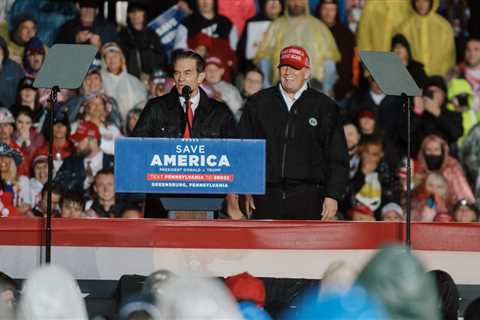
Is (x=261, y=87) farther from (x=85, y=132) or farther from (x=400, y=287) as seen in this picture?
(x=400, y=287)

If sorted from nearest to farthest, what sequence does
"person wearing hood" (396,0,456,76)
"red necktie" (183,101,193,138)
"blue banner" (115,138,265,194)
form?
"blue banner" (115,138,265,194) < "red necktie" (183,101,193,138) < "person wearing hood" (396,0,456,76)

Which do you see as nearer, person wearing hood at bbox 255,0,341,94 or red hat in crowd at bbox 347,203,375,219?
red hat in crowd at bbox 347,203,375,219

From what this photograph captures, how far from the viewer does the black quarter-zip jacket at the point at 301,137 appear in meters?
10.8

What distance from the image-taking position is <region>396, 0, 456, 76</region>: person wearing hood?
1412cm

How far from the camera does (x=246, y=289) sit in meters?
8.21

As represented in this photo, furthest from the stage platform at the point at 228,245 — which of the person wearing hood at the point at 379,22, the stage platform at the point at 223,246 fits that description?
the person wearing hood at the point at 379,22

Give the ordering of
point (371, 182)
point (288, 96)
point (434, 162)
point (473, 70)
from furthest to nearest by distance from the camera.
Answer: point (473, 70) < point (434, 162) < point (371, 182) < point (288, 96)

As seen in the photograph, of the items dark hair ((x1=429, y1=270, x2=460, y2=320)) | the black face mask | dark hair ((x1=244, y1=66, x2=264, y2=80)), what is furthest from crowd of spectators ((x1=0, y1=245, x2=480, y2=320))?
dark hair ((x1=244, y1=66, x2=264, y2=80))

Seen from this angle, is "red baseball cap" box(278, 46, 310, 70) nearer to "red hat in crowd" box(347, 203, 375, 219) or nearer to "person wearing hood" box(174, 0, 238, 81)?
"red hat in crowd" box(347, 203, 375, 219)

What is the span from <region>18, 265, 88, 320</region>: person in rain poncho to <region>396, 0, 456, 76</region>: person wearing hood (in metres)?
8.44

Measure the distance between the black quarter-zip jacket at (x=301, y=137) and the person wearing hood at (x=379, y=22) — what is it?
11.0ft

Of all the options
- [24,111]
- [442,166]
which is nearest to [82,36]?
[24,111]

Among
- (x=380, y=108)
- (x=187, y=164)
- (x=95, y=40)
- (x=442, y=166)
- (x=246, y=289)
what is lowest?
(x=246, y=289)

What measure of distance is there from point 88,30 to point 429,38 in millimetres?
3050
